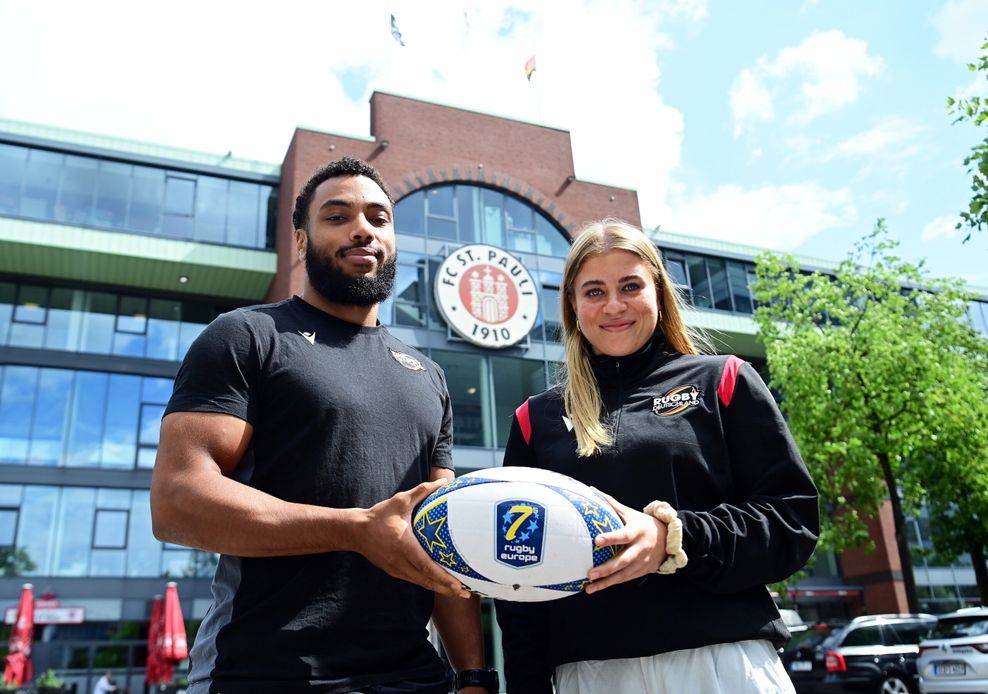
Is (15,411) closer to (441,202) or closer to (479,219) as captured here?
(441,202)

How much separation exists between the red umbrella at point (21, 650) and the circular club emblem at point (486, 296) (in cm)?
1145

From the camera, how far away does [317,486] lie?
7.99 ft

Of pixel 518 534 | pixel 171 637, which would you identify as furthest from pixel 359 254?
pixel 171 637

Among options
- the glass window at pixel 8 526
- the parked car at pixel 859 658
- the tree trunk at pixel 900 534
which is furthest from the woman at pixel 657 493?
the glass window at pixel 8 526

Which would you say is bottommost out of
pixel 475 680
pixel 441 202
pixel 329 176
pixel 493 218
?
pixel 475 680

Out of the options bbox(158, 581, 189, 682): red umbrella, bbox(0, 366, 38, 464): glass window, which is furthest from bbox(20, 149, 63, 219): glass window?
bbox(158, 581, 189, 682): red umbrella

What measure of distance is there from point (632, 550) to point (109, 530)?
22.8m

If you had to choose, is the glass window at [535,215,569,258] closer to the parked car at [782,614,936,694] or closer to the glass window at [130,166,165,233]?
the glass window at [130,166,165,233]

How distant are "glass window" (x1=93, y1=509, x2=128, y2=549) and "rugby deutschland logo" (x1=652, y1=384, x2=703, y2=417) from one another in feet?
73.4

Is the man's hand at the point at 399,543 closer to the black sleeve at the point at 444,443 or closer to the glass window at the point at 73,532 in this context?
the black sleeve at the point at 444,443

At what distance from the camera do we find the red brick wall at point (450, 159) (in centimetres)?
2194

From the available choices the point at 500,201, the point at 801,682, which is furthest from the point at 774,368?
the point at 500,201

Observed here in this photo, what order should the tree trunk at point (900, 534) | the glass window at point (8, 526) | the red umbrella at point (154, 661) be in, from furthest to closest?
the glass window at point (8, 526)
the red umbrella at point (154, 661)
the tree trunk at point (900, 534)

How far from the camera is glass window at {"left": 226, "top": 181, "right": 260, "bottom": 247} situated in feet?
74.4
